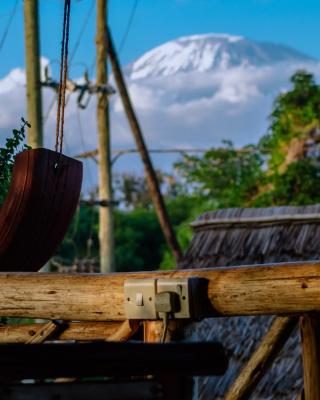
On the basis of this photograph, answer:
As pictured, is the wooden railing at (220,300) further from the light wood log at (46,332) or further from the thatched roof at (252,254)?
the thatched roof at (252,254)

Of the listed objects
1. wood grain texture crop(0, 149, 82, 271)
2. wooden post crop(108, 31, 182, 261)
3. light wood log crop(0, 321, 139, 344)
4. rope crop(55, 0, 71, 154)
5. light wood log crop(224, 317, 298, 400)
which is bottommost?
light wood log crop(224, 317, 298, 400)

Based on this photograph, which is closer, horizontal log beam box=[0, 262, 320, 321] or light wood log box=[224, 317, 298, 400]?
horizontal log beam box=[0, 262, 320, 321]

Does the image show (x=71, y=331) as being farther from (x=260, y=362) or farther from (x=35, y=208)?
(x=260, y=362)

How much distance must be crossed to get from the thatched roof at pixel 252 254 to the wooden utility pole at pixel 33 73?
275cm

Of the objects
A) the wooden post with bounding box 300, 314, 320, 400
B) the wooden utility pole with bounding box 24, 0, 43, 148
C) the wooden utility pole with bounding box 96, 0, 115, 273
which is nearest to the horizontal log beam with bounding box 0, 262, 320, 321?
the wooden post with bounding box 300, 314, 320, 400

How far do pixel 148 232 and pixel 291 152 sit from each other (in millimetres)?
11755

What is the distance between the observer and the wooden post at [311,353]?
4.15 metres

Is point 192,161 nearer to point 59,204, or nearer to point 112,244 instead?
point 112,244

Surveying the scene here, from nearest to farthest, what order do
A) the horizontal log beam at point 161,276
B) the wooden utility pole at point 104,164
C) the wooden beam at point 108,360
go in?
the wooden beam at point 108,360 → the horizontal log beam at point 161,276 → the wooden utility pole at point 104,164

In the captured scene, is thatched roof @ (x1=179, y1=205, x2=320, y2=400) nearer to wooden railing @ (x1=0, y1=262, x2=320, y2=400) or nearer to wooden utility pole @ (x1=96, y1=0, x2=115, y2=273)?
wooden railing @ (x1=0, y1=262, x2=320, y2=400)

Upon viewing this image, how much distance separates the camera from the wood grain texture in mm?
4766

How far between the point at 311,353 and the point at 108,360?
4.79 ft

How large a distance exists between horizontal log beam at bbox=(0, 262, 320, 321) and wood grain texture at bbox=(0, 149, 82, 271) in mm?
405

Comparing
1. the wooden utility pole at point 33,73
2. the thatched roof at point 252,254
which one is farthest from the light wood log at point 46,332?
the wooden utility pole at point 33,73
